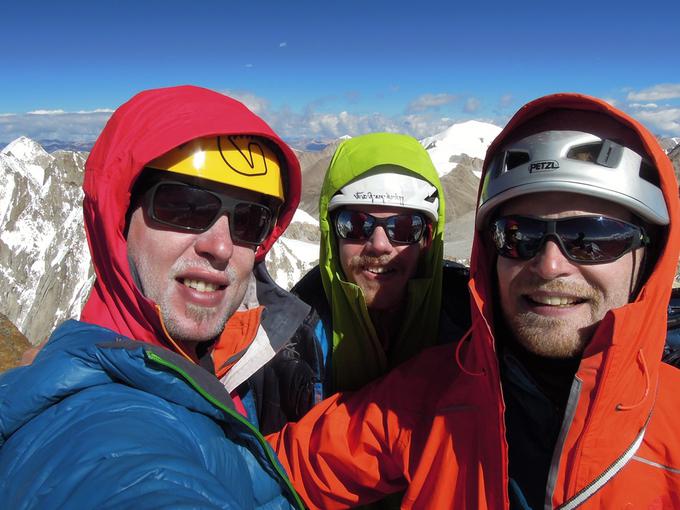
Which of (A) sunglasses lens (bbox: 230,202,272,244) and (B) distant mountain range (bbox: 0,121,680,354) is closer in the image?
(A) sunglasses lens (bbox: 230,202,272,244)

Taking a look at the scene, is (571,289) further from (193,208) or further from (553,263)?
(193,208)

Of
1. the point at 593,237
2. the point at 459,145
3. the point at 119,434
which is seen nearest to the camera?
the point at 119,434

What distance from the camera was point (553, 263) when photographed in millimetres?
2658

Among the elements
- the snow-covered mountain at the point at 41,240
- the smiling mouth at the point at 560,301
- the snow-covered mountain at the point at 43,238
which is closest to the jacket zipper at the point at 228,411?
the smiling mouth at the point at 560,301

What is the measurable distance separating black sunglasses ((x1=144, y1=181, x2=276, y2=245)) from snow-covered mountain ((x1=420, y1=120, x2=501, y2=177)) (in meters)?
96.9

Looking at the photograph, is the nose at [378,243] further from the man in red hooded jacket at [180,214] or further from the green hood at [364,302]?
the man in red hooded jacket at [180,214]

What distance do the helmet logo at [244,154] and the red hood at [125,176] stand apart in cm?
15

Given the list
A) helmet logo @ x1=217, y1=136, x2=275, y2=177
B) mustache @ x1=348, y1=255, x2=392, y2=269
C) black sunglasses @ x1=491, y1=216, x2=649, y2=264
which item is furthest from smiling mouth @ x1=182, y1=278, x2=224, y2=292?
black sunglasses @ x1=491, y1=216, x2=649, y2=264

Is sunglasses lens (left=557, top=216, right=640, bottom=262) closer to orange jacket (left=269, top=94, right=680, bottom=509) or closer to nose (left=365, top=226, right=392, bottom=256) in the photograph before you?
orange jacket (left=269, top=94, right=680, bottom=509)

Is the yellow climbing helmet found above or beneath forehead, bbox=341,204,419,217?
above

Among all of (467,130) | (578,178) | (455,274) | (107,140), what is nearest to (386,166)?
(455,274)

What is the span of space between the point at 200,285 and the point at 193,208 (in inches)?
23.8

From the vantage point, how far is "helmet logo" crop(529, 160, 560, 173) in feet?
8.81

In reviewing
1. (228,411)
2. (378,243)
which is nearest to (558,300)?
(378,243)
